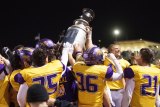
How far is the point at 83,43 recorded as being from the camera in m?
6.64

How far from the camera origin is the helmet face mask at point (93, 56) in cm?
524

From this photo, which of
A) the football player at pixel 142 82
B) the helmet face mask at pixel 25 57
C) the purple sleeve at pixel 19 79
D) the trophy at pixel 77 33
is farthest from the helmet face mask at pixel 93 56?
the trophy at pixel 77 33

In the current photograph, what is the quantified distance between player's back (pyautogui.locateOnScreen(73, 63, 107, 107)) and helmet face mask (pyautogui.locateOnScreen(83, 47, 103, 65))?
8 cm

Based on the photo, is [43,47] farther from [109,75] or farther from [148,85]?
[148,85]

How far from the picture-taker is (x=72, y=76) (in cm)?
560

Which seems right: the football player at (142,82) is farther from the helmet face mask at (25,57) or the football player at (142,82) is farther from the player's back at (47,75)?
the helmet face mask at (25,57)

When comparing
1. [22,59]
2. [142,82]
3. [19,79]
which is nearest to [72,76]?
[22,59]

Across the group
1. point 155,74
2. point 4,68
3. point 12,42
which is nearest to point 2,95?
point 4,68

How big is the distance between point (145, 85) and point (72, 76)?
3.77ft

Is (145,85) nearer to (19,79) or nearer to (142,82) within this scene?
(142,82)

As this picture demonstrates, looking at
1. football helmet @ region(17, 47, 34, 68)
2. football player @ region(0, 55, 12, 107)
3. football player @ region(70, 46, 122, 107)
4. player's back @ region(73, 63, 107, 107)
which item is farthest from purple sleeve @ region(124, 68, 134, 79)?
football player @ region(0, 55, 12, 107)

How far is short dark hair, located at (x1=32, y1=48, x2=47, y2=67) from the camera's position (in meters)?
4.93

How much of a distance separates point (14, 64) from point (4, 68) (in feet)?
0.54

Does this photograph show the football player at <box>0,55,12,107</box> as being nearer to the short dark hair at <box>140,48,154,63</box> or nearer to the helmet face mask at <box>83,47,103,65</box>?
the helmet face mask at <box>83,47,103,65</box>
